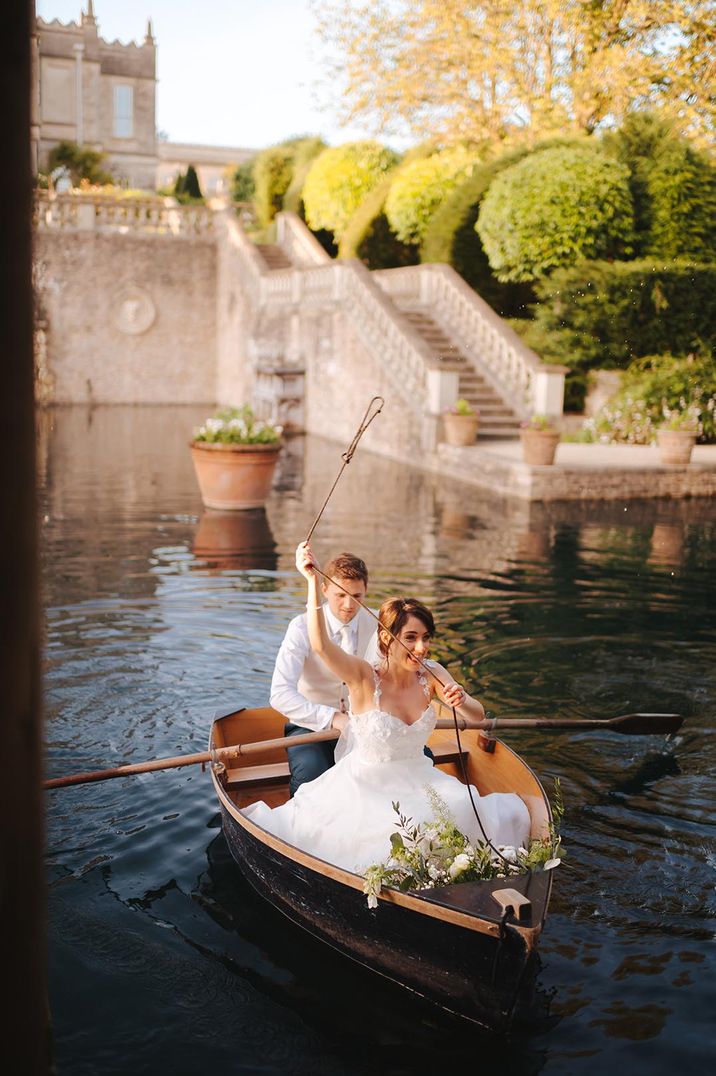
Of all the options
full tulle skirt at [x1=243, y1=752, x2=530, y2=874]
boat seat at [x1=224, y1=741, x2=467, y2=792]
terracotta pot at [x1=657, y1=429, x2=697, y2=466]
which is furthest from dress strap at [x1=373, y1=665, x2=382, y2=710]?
terracotta pot at [x1=657, y1=429, x2=697, y2=466]

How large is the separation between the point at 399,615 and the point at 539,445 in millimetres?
10517

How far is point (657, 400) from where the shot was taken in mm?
17703

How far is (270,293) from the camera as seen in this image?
1005 inches

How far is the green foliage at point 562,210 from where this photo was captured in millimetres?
18953

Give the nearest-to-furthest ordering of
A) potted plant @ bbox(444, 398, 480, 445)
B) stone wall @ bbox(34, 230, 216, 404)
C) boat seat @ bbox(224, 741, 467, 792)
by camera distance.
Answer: boat seat @ bbox(224, 741, 467, 792) → potted plant @ bbox(444, 398, 480, 445) → stone wall @ bbox(34, 230, 216, 404)

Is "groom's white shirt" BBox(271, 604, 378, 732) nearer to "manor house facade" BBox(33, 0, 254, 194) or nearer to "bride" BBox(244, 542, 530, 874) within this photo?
"bride" BBox(244, 542, 530, 874)

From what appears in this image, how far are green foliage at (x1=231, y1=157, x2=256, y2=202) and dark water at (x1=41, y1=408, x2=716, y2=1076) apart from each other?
3045 centimetres

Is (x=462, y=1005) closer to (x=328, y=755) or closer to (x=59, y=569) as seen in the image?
(x=328, y=755)

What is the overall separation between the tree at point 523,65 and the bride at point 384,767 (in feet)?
63.5

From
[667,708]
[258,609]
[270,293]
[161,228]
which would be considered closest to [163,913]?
[667,708]

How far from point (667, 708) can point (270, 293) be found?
2006cm

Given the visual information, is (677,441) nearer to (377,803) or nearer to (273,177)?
(377,803)

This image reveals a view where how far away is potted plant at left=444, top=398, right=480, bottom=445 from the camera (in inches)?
659

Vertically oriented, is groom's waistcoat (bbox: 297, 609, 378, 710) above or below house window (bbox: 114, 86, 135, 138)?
below
